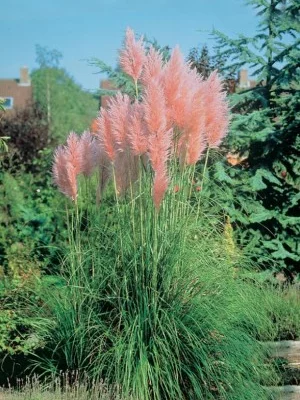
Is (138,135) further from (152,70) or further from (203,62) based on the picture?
(203,62)

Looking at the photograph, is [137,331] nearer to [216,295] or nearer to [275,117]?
[216,295]

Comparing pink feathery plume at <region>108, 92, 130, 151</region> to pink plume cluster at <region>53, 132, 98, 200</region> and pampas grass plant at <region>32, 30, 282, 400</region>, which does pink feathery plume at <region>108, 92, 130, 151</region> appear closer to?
pampas grass plant at <region>32, 30, 282, 400</region>

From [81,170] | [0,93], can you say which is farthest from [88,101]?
[81,170]

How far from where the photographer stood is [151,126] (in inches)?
217

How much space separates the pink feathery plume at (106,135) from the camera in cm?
584

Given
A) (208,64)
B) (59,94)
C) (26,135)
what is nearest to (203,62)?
(208,64)

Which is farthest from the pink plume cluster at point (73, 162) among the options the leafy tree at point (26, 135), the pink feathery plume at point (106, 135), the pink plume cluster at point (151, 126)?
the leafy tree at point (26, 135)

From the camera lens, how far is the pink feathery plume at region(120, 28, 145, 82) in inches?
234

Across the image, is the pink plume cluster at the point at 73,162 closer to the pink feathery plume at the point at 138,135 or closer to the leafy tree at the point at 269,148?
the pink feathery plume at the point at 138,135

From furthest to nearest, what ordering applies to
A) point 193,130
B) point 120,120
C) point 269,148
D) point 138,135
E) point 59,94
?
point 59,94, point 269,148, point 193,130, point 120,120, point 138,135

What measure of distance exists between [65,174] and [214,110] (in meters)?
1.21

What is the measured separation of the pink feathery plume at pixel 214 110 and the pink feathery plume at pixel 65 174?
1.07 meters

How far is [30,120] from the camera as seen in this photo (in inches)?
914

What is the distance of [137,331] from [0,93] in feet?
182
